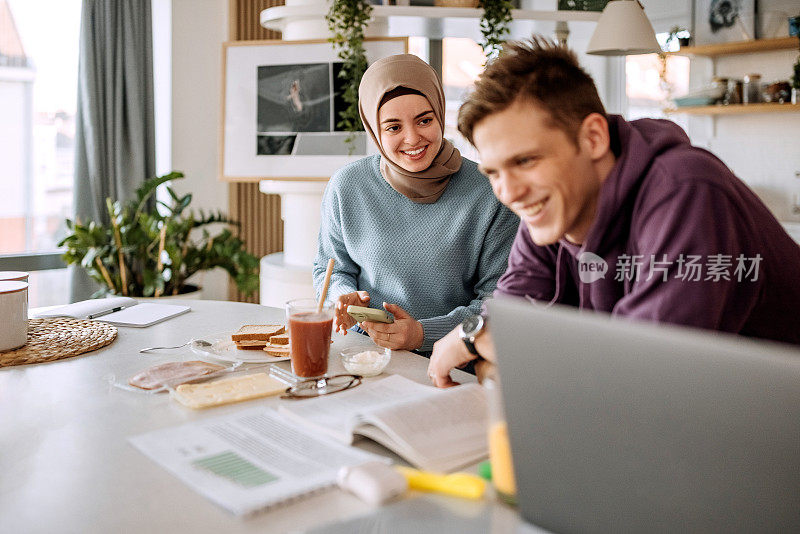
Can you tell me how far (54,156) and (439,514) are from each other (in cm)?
404

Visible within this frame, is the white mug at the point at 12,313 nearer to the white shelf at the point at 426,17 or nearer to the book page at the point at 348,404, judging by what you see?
the book page at the point at 348,404

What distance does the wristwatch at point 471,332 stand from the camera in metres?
1.36

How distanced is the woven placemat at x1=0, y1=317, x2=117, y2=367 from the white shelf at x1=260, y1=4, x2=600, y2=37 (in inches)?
77.3

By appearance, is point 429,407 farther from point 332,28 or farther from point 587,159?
point 332,28

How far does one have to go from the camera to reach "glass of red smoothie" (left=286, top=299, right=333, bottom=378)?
1405 mm

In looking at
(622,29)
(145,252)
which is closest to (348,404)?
(622,29)

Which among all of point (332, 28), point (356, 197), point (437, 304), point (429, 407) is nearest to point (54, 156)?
point (332, 28)

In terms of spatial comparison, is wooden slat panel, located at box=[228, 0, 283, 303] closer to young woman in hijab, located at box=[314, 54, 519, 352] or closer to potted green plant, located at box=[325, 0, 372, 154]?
potted green plant, located at box=[325, 0, 372, 154]

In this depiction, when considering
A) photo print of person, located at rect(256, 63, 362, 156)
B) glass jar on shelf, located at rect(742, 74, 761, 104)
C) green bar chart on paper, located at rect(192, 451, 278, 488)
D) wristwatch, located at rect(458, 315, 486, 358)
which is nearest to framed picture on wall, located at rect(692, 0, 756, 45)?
glass jar on shelf, located at rect(742, 74, 761, 104)

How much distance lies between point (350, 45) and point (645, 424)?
9.23 feet

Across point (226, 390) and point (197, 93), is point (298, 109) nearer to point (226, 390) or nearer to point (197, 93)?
point (197, 93)

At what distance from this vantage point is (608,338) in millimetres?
748

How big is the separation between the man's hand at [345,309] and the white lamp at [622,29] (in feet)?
6.93

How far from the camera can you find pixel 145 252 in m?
3.88
